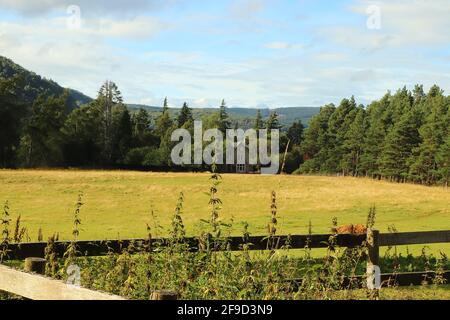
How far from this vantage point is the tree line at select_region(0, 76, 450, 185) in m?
107

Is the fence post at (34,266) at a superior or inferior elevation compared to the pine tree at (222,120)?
inferior

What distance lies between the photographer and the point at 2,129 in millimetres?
97188

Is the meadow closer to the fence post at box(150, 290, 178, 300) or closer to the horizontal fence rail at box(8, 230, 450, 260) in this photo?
the horizontal fence rail at box(8, 230, 450, 260)

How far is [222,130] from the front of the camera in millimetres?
160000

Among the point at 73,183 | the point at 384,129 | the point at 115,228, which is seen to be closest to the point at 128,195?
the point at 73,183

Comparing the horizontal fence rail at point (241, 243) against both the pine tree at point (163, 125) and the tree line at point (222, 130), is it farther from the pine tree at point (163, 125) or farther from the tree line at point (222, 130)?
the pine tree at point (163, 125)

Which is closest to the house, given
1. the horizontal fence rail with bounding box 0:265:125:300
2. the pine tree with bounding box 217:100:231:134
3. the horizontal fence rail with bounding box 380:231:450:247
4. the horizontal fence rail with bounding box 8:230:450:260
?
the pine tree with bounding box 217:100:231:134

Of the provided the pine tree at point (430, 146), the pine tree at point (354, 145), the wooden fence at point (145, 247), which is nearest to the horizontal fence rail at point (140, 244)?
Result: the wooden fence at point (145, 247)

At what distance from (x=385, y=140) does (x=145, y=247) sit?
128 meters

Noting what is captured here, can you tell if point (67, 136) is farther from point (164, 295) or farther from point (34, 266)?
point (164, 295)

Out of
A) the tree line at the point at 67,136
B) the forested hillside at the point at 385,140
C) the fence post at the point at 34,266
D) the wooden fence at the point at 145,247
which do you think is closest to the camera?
the wooden fence at the point at 145,247

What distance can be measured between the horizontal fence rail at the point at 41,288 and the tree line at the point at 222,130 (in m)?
93.4

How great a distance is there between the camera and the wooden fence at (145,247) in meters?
5.18
